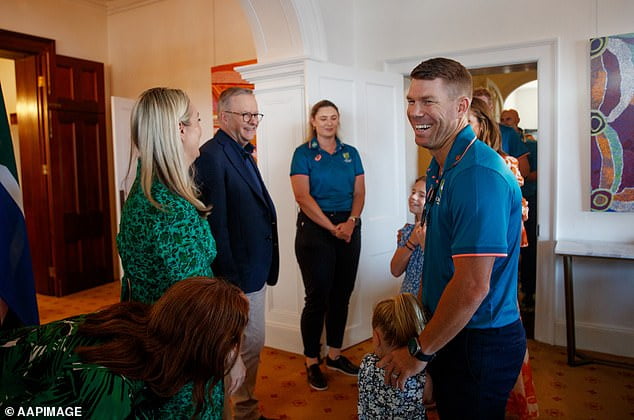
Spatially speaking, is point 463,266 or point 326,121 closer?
point 463,266

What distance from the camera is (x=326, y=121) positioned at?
3410mm

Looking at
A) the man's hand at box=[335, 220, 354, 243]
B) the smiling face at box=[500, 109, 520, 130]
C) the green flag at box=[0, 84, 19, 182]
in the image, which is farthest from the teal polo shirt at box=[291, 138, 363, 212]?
the smiling face at box=[500, 109, 520, 130]

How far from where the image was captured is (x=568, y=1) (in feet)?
12.0

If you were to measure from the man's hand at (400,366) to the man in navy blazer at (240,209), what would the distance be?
35.4 inches

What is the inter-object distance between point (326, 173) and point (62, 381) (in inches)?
96.2

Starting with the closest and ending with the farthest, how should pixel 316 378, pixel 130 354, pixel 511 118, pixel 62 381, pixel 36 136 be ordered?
1. pixel 62 381
2. pixel 130 354
3. pixel 316 378
4. pixel 511 118
5. pixel 36 136

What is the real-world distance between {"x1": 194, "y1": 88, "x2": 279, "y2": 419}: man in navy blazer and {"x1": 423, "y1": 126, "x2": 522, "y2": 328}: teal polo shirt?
1.00 metres

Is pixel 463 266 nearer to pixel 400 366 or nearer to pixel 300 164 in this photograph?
pixel 400 366

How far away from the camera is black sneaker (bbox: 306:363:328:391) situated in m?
3.23

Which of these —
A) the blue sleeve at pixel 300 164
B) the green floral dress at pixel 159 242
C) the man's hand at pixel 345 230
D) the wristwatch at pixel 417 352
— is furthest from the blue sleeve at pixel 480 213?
the blue sleeve at pixel 300 164

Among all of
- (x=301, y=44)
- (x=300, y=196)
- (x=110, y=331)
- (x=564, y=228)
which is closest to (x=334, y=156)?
(x=300, y=196)

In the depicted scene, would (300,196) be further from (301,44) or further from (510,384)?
(510,384)

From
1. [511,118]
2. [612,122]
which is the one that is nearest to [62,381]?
[612,122]

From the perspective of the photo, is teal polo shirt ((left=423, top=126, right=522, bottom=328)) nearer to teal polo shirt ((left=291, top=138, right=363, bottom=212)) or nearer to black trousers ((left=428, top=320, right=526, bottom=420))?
black trousers ((left=428, top=320, right=526, bottom=420))
